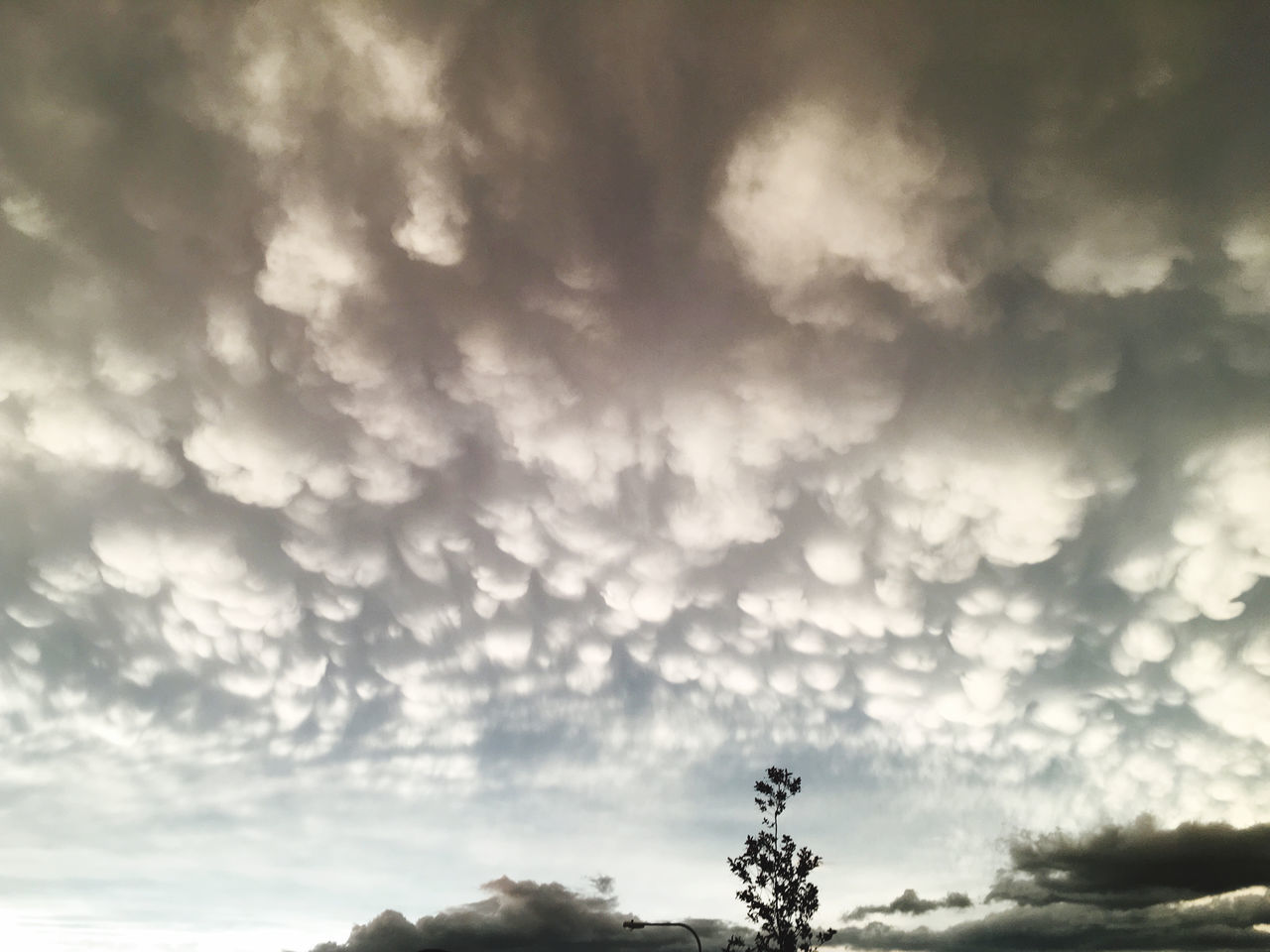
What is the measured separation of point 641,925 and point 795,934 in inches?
321

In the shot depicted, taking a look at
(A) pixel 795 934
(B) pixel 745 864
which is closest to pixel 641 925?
(B) pixel 745 864

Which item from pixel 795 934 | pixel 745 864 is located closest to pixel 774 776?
pixel 745 864

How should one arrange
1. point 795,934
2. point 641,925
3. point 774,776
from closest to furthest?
point 641,925, point 795,934, point 774,776

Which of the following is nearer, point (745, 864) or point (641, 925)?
point (641, 925)

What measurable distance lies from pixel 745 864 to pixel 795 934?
3.57 metres

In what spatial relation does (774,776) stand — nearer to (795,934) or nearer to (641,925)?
(795,934)

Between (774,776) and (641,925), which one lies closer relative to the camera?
(641,925)

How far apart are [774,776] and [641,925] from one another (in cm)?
950

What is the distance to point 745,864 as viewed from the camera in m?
27.7

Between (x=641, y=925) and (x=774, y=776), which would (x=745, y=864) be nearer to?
(x=774, y=776)

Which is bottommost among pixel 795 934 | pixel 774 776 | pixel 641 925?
pixel 795 934

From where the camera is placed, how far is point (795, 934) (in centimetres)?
2630

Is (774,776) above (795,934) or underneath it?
above

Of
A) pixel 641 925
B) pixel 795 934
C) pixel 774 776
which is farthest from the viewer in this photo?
pixel 774 776
